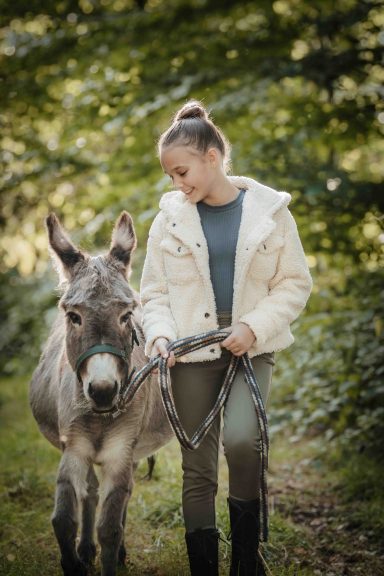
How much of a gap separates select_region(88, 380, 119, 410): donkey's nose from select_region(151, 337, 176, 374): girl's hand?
217 millimetres

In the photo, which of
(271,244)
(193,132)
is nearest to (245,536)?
(271,244)

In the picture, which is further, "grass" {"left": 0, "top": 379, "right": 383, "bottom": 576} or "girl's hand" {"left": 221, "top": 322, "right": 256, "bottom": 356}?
"grass" {"left": 0, "top": 379, "right": 383, "bottom": 576}

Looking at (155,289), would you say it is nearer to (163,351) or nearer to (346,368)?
(163,351)

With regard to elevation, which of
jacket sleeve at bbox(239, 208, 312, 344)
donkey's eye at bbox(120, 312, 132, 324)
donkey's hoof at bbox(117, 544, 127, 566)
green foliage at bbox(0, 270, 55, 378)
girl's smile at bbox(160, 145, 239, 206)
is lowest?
green foliage at bbox(0, 270, 55, 378)

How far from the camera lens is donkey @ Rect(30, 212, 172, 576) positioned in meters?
2.66

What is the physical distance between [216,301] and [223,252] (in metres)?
0.22

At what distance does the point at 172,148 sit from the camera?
2.53 m

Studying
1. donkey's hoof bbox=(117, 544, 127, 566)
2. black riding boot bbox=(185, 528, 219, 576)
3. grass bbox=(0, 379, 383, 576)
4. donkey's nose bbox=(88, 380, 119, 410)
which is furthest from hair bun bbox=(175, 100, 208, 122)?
donkey's hoof bbox=(117, 544, 127, 566)

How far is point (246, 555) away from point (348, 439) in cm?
270

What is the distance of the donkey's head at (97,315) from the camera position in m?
2.58

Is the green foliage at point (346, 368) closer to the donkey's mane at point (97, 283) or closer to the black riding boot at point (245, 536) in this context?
the black riding boot at point (245, 536)

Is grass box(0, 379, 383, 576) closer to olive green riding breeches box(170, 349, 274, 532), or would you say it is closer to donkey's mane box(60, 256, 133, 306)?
olive green riding breeches box(170, 349, 274, 532)

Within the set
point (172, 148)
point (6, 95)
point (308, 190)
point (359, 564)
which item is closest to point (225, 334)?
point (172, 148)

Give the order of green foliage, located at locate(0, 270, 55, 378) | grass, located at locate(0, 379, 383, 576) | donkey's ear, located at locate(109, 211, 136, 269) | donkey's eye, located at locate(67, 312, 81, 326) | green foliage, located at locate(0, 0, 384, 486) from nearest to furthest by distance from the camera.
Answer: donkey's eye, located at locate(67, 312, 81, 326) → donkey's ear, located at locate(109, 211, 136, 269) → grass, located at locate(0, 379, 383, 576) → green foliage, located at locate(0, 0, 384, 486) → green foliage, located at locate(0, 270, 55, 378)
